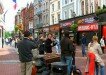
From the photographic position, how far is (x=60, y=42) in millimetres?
14125

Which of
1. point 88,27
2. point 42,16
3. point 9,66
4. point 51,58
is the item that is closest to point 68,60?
point 51,58

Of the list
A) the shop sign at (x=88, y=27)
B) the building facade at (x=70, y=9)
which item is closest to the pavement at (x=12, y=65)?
the shop sign at (x=88, y=27)

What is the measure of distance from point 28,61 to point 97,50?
104 inches

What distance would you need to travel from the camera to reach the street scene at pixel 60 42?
11.7 m

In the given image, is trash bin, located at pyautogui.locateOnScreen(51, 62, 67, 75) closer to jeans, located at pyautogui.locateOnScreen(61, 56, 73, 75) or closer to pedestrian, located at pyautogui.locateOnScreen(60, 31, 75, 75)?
jeans, located at pyautogui.locateOnScreen(61, 56, 73, 75)

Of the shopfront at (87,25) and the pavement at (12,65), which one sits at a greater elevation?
the shopfront at (87,25)

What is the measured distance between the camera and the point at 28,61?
11016 mm

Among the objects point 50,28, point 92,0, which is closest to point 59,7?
point 50,28

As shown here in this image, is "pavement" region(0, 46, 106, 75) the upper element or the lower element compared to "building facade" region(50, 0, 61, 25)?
lower

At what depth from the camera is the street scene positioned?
38.3 ft

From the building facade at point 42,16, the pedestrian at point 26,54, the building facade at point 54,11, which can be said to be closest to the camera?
the pedestrian at point 26,54

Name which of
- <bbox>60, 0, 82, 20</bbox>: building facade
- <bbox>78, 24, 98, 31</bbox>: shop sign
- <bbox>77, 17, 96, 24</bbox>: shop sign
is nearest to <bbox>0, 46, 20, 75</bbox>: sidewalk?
<bbox>78, 24, 98, 31</bbox>: shop sign

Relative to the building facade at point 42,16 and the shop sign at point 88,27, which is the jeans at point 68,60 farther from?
the building facade at point 42,16

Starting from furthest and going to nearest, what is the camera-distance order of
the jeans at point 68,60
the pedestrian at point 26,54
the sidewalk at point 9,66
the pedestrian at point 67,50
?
the sidewalk at point 9,66 → the pedestrian at point 67,50 → the jeans at point 68,60 → the pedestrian at point 26,54
